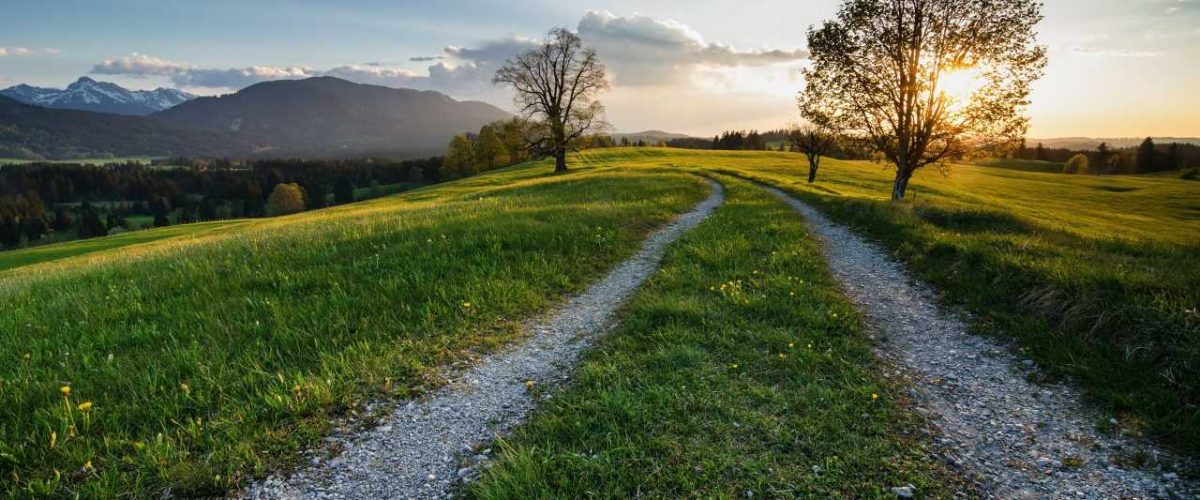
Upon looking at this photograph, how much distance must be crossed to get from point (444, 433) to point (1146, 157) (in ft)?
500

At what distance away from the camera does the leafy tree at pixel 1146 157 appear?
103 meters

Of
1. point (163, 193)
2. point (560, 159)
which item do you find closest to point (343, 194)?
point (163, 193)

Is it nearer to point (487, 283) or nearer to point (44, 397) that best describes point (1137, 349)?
point (487, 283)

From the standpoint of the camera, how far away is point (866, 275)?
38.6 feet

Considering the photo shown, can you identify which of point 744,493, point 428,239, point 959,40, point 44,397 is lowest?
point 744,493

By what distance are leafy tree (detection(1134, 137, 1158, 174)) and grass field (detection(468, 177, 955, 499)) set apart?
145m

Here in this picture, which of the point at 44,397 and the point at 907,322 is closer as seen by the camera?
the point at 44,397

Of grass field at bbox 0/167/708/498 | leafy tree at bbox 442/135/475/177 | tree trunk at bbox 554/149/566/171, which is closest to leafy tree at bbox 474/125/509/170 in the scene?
leafy tree at bbox 442/135/475/177

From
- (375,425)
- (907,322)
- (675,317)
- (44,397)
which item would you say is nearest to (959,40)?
(907,322)

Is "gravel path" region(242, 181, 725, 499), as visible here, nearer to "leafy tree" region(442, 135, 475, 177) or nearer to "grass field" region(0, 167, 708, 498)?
"grass field" region(0, 167, 708, 498)

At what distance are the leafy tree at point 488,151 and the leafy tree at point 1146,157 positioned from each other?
129445 millimetres

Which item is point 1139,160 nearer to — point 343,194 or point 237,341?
point 237,341

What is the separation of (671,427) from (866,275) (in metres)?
8.64

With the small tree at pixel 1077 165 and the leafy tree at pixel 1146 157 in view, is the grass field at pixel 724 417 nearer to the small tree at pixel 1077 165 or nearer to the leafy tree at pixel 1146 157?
the small tree at pixel 1077 165
